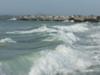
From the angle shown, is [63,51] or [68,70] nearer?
[68,70]

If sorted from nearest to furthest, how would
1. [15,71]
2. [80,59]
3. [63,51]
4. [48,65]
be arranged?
[15,71], [48,65], [80,59], [63,51]

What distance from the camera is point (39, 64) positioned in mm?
13672

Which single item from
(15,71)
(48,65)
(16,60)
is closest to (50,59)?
(48,65)

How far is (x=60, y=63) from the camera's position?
14906mm

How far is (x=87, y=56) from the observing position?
17609 millimetres

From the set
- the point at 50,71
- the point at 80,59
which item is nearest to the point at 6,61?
the point at 50,71

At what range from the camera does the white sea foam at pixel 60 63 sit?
13.3 metres

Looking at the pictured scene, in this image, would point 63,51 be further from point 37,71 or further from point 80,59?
point 37,71

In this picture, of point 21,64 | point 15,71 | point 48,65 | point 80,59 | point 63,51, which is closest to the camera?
point 15,71

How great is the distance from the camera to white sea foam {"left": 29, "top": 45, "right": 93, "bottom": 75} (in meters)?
13.3

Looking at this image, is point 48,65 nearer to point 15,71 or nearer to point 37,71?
point 37,71

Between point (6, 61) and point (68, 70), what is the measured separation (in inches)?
96.4

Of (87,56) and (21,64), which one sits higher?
(21,64)

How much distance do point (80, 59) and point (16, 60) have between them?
11.6 feet
